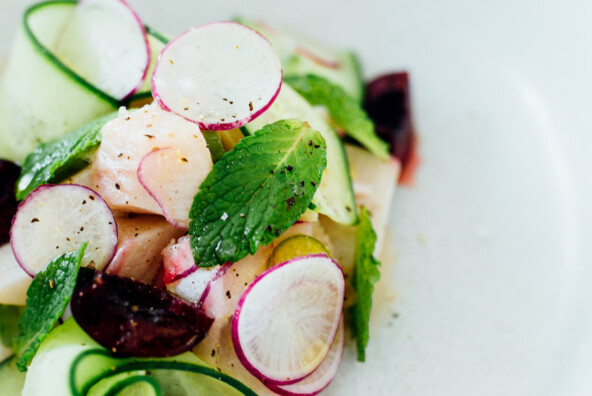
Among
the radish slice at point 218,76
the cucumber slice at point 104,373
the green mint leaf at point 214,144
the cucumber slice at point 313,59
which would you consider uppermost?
the radish slice at point 218,76

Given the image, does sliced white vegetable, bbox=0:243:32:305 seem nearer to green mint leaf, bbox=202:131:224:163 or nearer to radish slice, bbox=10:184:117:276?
radish slice, bbox=10:184:117:276

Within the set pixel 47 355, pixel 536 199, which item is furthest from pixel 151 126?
pixel 536 199

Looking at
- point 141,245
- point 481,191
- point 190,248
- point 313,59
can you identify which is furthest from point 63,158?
point 481,191

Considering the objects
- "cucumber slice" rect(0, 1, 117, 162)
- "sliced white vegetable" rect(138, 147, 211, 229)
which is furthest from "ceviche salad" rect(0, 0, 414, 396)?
"cucumber slice" rect(0, 1, 117, 162)

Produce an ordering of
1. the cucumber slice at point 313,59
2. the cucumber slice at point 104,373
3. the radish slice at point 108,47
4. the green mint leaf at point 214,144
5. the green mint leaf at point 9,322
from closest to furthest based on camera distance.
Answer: the cucumber slice at point 104,373 → the green mint leaf at point 214,144 → the green mint leaf at point 9,322 → the radish slice at point 108,47 → the cucumber slice at point 313,59

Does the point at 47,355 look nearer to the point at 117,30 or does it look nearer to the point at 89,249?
the point at 89,249

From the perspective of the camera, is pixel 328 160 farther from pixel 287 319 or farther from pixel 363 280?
pixel 287 319

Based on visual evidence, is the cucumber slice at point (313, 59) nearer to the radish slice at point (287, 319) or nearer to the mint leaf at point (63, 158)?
the mint leaf at point (63, 158)

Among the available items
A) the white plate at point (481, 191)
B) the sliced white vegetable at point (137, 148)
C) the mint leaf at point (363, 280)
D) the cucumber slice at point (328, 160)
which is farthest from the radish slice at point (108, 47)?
the mint leaf at point (363, 280)
